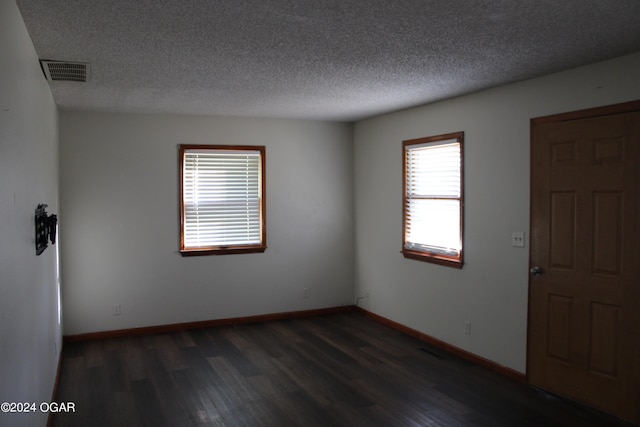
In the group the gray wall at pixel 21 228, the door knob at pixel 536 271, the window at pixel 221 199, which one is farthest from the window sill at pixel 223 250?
the door knob at pixel 536 271

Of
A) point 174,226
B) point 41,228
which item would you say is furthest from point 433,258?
point 41,228

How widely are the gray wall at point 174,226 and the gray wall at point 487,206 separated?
3.01ft

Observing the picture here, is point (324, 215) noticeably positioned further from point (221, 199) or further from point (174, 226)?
point (174, 226)

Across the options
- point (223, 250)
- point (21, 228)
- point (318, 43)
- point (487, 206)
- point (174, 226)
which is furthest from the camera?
point (223, 250)

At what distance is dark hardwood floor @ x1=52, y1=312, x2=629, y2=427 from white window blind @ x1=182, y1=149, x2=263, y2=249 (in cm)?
116

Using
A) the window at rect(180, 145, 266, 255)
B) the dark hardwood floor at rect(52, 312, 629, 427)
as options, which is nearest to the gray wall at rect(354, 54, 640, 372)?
the dark hardwood floor at rect(52, 312, 629, 427)

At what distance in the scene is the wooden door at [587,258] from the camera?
10.6ft

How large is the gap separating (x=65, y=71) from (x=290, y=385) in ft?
9.62

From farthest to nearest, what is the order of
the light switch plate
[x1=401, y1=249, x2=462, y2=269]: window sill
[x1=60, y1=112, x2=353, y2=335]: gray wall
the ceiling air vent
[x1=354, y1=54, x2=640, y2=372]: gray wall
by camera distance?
[x1=60, y1=112, x2=353, y2=335]: gray wall → [x1=401, y1=249, x2=462, y2=269]: window sill → the light switch plate → [x1=354, y1=54, x2=640, y2=372]: gray wall → the ceiling air vent

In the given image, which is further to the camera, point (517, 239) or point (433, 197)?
point (433, 197)

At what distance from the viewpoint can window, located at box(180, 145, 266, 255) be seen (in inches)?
222

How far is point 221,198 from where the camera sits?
5789mm

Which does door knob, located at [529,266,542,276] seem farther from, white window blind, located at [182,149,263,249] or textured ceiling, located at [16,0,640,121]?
white window blind, located at [182,149,263,249]

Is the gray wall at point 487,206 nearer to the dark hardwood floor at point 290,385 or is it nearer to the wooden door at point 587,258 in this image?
the wooden door at point 587,258
